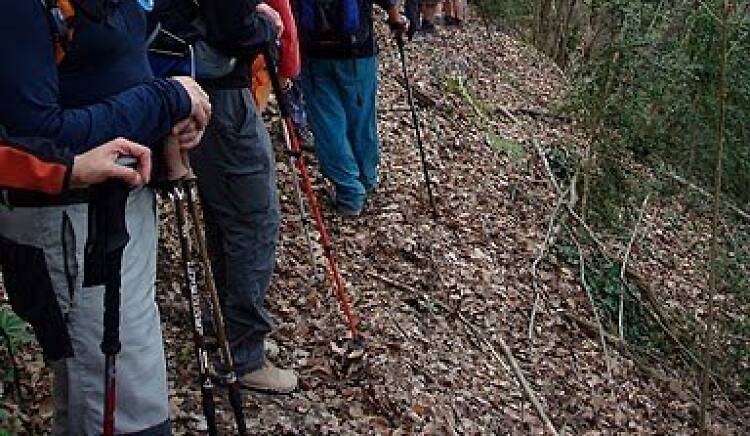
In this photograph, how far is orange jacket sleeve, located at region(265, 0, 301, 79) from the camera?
14.2ft

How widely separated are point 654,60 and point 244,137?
18.3 ft

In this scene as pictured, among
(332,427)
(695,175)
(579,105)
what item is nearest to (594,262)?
(579,105)

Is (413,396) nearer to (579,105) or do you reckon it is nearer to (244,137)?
(244,137)

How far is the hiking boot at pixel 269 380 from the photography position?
4.59 m

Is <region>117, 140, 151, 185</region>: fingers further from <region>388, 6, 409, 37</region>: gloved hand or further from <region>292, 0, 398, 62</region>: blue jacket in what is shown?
<region>388, 6, 409, 37</region>: gloved hand

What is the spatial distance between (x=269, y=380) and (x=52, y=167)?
2464mm

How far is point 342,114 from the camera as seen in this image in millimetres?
6641

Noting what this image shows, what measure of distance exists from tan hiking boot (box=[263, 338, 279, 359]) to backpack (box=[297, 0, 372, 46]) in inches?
81.6

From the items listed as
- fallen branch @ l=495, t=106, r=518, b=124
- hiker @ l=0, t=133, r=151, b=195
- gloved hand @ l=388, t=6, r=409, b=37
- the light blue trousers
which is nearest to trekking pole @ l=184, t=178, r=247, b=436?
hiker @ l=0, t=133, r=151, b=195

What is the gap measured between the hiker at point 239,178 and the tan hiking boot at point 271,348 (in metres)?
0.76

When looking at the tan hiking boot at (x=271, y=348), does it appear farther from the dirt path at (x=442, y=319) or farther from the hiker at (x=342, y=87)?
the hiker at (x=342, y=87)

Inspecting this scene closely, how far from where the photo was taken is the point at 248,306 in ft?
14.1

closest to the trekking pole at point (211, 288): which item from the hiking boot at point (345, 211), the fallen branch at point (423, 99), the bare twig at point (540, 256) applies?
the hiking boot at point (345, 211)

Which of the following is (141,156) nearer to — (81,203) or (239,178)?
(81,203)
